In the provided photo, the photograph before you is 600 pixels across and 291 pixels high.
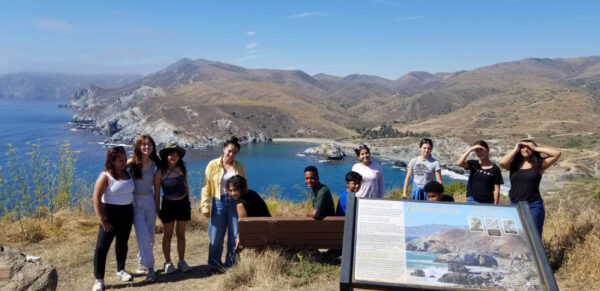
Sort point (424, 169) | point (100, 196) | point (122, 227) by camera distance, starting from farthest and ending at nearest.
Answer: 1. point (424, 169)
2. point (122, 227)
3. point (100, 196)

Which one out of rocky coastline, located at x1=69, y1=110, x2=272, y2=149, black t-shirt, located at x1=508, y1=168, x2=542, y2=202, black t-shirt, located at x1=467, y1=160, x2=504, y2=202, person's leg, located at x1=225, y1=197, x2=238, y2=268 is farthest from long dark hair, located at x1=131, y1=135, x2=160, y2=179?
rocky coastline, located at x1=69, y1=110, x2=272, y2=149

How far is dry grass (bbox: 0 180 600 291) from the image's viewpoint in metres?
4.08

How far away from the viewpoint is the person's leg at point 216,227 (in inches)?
177

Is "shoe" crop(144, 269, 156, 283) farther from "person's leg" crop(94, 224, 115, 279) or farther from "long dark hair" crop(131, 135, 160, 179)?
"long dark hair" crop(131, 135, 160, 179)

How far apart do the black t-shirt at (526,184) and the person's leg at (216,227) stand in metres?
3.10

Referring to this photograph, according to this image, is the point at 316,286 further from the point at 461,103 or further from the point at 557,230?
the point at 461,103

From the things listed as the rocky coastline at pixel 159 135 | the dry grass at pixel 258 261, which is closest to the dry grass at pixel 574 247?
the dry grass at pixel 258 261

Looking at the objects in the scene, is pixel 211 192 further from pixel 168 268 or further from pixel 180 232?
pixel 168 268

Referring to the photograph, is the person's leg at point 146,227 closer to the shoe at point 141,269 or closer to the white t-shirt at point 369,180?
the shoe at point 141,269

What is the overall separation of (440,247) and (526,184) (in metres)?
1.85

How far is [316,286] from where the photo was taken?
13.5ft

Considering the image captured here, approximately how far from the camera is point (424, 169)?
5.15 metres

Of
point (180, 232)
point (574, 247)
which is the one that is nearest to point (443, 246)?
point (574, 247)

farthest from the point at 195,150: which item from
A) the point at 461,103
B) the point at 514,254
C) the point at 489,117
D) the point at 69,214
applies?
the point at 461,103
